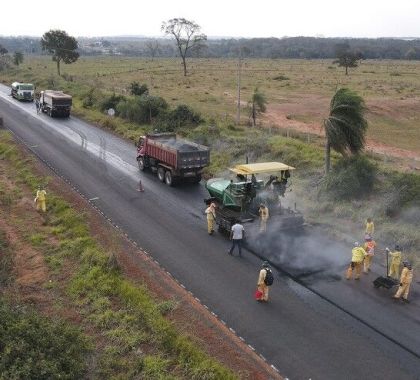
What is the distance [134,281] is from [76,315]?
7.32 feet

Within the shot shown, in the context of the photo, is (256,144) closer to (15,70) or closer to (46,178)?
(46,178)

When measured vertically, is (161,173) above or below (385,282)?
above

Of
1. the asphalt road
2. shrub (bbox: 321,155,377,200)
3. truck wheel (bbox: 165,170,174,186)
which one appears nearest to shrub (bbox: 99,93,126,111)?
the asphalt road

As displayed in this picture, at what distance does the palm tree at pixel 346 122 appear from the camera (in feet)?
74.9

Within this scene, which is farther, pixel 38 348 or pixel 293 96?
pixel 293 96

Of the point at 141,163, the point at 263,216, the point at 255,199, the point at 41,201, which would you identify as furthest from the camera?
the point at 141,163

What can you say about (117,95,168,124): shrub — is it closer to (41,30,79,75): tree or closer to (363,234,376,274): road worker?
(363,234,376,274): road worker

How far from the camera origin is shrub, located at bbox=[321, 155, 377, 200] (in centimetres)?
2195

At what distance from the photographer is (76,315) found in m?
13.4

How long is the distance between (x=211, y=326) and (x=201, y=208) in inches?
377

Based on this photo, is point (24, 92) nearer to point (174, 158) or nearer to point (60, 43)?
point (60, 43)

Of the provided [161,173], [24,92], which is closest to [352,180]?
[161,173]

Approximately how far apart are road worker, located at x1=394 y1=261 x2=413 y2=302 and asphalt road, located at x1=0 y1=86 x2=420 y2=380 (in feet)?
0.98

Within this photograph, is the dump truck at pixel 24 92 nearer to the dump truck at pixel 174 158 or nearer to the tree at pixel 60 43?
the tree at pixel 60 43
